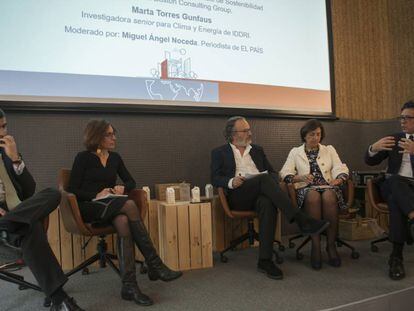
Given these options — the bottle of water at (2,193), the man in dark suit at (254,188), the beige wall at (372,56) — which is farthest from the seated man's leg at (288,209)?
the beige wall at (372,56)

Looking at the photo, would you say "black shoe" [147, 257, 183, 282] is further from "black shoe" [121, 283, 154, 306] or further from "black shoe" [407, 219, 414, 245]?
"black shoe" [407, 219, 414, 245]

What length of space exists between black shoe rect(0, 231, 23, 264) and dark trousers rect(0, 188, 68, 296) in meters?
0.07

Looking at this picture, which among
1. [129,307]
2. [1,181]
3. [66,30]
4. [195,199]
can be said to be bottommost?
[129,307]

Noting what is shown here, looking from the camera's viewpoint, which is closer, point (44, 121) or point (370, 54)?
point (44, 121)

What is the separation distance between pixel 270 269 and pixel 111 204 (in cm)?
110

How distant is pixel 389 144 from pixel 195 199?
1498 mm

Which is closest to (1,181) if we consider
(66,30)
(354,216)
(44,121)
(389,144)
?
(44,121)

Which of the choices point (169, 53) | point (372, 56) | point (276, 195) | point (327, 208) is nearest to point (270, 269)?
point (276, 195)

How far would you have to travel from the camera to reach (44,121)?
3076 mm

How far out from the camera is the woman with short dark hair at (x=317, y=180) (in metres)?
2.81

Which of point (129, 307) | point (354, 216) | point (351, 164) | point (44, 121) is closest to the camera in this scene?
point (129, 307)

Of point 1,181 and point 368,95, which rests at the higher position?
point 368,95

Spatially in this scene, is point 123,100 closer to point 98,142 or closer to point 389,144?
point 98,142

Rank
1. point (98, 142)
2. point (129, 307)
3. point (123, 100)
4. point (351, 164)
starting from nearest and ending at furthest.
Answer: point (129, 307)
point (98, 142)
point (123, 100)
point (351, 164)
